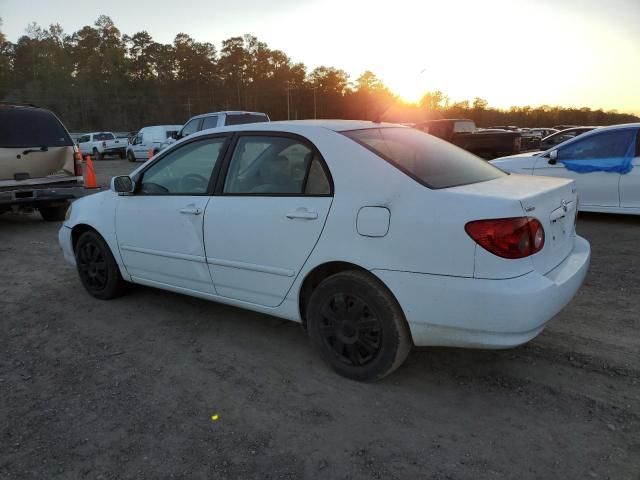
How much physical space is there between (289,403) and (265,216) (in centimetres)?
118

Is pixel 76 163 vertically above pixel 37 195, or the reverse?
pixel 76 163

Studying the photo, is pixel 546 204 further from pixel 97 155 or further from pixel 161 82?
pixel 161 82

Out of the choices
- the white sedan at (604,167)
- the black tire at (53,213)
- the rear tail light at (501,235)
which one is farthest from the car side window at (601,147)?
the black tire at (53,213)

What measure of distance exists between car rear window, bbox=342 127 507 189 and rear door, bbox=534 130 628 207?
4.69 meters

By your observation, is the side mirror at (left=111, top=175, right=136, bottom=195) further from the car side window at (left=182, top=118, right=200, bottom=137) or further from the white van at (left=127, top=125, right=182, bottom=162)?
the white van at (left=127, top=125, right=182, bottom=162)

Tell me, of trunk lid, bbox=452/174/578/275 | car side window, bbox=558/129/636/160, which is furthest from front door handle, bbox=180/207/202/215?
car side window, bbox=558/129/636/160

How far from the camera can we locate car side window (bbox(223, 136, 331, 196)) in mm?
3268

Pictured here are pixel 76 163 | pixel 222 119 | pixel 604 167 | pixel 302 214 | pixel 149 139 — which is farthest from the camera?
pixel 149 139

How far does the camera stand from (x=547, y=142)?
62.2ft

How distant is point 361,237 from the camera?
2.95 m

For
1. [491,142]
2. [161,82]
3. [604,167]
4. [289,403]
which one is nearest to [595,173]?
[604,167]

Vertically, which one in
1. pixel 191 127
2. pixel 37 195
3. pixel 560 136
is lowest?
pixel 37 195

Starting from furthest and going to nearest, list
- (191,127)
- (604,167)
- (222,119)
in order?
(191,127) → (222,119) → (604,167)

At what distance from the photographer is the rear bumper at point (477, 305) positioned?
8.59ft
